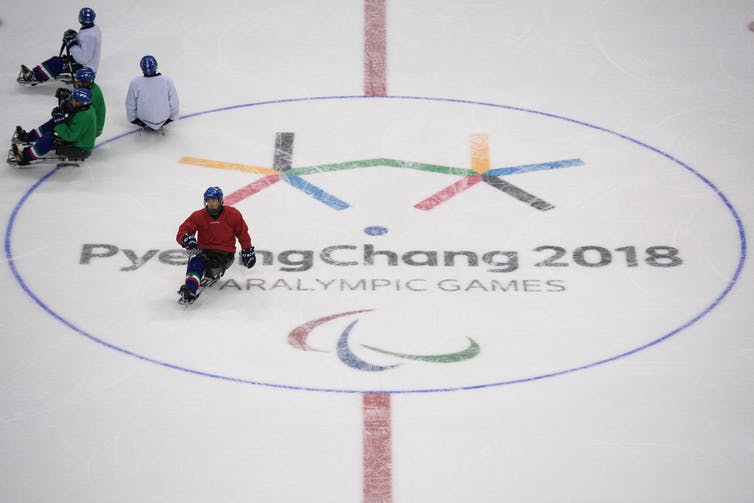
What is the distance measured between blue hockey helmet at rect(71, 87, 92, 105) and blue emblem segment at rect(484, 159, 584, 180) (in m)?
2.77

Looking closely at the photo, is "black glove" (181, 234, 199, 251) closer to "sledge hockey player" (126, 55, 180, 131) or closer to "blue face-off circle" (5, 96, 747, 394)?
"blue face-off circle" (5, 96, 747, 394)

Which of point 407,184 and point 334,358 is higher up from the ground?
point 407,184

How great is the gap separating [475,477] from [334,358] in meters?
1.26

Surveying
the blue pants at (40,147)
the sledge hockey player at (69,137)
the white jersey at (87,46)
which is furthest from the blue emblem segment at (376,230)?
the white jersey at (87,46)

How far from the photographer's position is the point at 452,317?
323 inches

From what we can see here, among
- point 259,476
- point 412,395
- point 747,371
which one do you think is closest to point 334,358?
point 412,395

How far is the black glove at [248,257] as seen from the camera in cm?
834

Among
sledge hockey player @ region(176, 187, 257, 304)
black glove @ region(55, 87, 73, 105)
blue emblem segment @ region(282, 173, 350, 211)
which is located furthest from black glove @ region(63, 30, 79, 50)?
sledge hockey player @ region(176, 187, 257, 304)

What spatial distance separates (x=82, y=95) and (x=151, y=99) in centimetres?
67

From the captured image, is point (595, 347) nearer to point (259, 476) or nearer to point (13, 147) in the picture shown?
point (259, 476)

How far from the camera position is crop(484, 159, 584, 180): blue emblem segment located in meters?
9.83

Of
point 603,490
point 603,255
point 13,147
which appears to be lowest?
point 603,490

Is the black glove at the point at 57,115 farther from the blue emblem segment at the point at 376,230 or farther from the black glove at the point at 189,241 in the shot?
the blue emblem segment at the point at 376,230

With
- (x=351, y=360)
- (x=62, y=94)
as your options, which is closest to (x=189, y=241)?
(x=351, y=360)
